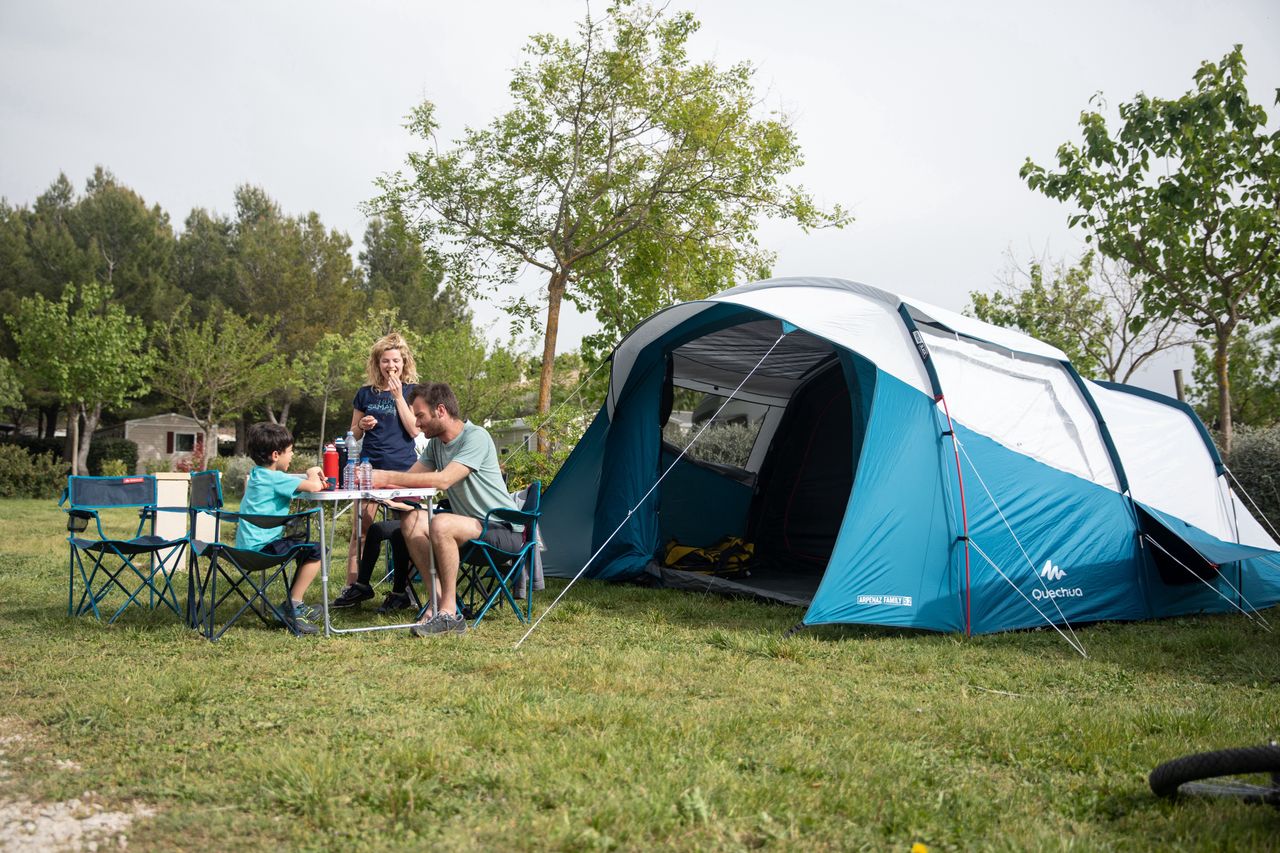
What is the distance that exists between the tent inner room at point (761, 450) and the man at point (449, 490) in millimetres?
2010

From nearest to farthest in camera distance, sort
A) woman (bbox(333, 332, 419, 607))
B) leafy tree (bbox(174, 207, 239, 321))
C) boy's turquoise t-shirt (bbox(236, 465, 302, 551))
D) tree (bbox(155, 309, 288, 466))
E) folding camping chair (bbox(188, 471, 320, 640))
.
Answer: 1. folding camping chair (bbox(188, 471, 320, 640))
2. boy's turquoise t-shirt (bbox(236, 465, 302, 551))
3. woman (bbox(333, 332, 419, 607))
4. tree (bbox(155, 309, 288, 466))
5. leafy tree (bbox(174, 207, 239, 321))

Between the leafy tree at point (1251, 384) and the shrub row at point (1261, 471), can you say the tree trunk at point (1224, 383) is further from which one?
the leafy tree at point (1251, 384)

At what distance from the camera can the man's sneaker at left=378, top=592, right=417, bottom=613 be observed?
5250 millimetres

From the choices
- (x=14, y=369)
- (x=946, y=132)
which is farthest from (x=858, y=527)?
(x=14, y=369)

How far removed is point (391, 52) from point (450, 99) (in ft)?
8.07

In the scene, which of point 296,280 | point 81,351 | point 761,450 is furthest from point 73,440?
point 761,450

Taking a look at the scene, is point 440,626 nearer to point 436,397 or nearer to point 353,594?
point 353,594

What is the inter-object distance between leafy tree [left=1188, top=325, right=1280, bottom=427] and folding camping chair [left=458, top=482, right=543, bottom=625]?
57.9ft

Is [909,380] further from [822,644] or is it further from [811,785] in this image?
[811,785]

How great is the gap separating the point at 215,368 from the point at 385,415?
845 inches

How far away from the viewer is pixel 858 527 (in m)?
4.75

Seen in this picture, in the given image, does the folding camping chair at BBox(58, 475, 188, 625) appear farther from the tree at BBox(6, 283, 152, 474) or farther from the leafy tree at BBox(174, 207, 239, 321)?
the leafy tree at BBox(174, 207, 239, 321)

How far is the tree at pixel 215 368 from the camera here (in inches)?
962

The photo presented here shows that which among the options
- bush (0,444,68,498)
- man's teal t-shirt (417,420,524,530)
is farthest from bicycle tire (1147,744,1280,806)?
bush (0,444,68,498)
